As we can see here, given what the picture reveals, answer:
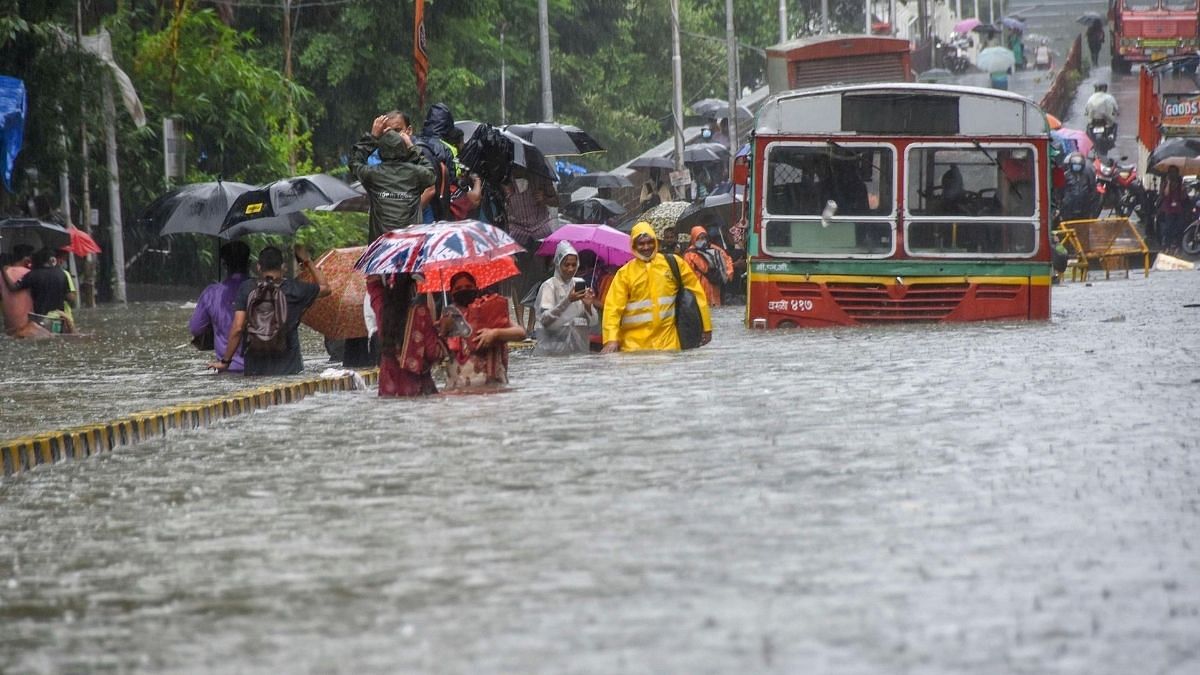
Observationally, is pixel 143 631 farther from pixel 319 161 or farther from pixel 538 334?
pixel 319 161

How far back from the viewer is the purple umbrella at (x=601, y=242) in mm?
20156

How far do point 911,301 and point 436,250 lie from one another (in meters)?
8.35

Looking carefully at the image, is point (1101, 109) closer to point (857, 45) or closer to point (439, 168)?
point (857, 45)

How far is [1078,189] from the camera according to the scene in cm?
4084

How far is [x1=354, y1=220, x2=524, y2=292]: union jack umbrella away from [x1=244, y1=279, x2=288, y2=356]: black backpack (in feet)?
5.69

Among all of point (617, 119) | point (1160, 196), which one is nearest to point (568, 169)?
point (1160, 196)

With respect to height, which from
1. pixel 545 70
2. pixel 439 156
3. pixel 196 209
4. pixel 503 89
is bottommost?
pixel 196 209

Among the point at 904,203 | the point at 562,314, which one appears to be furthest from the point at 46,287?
the point at 904,203

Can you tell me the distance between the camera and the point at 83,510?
383 inches

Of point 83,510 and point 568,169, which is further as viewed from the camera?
point 568,169

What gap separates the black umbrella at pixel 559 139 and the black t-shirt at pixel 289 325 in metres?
8.49

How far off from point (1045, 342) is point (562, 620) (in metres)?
12.8

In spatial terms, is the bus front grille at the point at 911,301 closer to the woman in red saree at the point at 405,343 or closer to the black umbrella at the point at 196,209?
the black umbrella at the point at 196,209

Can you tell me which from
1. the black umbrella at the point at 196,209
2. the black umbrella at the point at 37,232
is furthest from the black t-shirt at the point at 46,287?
the black umbrella at the point at 196,209
